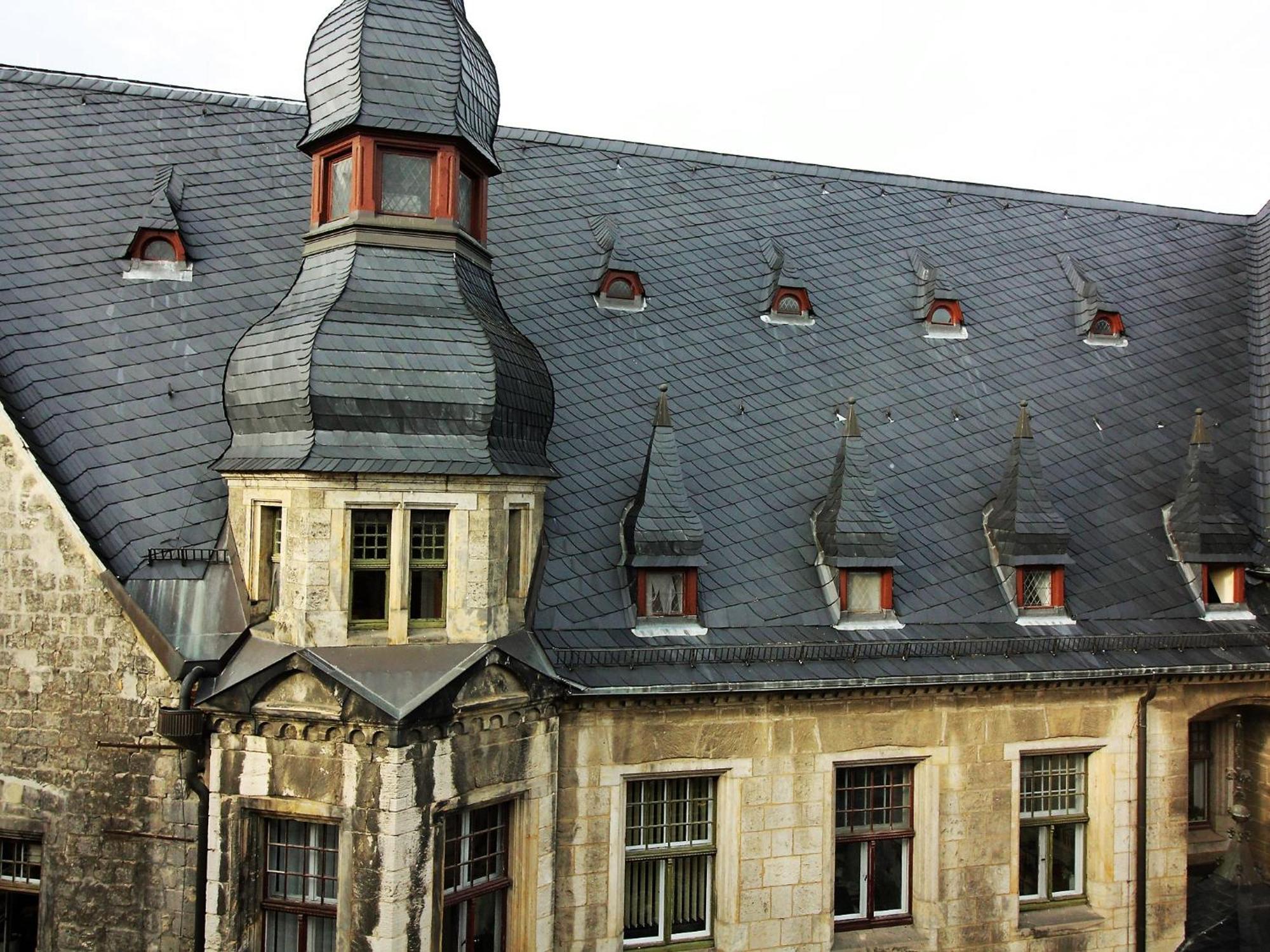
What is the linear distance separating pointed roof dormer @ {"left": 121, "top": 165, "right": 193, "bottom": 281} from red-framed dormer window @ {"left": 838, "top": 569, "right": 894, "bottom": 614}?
10.7 meters

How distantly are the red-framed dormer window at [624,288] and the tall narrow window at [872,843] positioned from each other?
839 cm

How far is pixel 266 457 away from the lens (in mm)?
12383

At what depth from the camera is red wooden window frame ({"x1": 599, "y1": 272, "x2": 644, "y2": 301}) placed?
1839 centimetres

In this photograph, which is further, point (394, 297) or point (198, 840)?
point (394, 297)

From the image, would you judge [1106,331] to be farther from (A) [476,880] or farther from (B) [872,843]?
(A) [476,880]

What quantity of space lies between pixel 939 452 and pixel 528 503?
7.81m

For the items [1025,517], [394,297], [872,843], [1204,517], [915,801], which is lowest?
[872,843]

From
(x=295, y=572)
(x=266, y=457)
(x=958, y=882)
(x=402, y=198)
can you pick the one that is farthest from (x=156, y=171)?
(x=958, y=882)

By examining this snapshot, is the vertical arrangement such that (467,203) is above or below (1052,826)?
above

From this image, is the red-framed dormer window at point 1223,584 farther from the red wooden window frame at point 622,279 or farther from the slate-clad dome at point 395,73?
the slate-clad dome at point 395,73

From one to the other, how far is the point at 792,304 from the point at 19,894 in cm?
1445

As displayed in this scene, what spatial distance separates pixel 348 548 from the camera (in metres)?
12.2

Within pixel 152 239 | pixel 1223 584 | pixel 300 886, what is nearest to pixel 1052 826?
pixel 1223 584

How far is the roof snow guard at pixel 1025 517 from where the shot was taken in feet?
53.0
